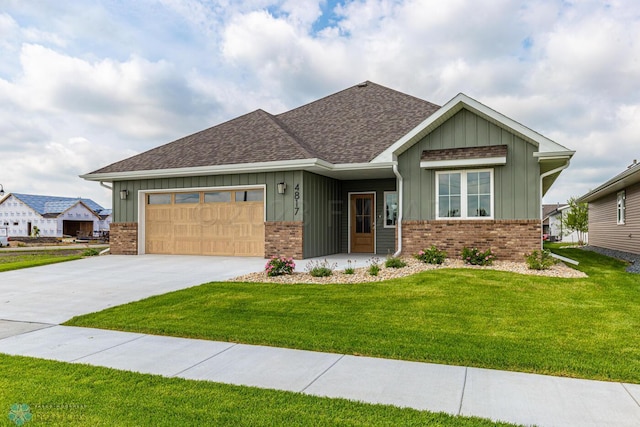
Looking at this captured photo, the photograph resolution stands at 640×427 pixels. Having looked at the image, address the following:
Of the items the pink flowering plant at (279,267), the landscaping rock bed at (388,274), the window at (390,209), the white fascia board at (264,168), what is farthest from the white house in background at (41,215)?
the landscaping rock bed at (388,274)

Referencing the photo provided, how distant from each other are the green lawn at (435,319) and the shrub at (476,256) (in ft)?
6.02

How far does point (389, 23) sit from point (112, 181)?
1149 centimetres

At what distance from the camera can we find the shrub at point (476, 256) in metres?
10.2

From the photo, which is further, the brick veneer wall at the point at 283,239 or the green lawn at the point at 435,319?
the brick veneer wall at the point at 283,239

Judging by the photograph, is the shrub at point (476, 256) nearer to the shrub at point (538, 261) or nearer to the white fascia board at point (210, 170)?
the shrub at point (538, 261)

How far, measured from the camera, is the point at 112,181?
15.5 metres

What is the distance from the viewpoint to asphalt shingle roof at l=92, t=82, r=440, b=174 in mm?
13344

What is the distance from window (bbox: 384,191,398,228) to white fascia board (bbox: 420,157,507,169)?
3078 millimetres

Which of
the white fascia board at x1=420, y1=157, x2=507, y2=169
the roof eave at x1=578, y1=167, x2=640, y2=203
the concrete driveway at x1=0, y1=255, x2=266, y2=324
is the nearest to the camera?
the concrete driveway at x1=0, y1=255, x2=266, y2=324

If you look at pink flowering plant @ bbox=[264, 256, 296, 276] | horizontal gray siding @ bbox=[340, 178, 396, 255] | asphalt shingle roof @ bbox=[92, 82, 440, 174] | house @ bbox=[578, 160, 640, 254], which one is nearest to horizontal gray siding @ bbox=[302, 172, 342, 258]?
horizontal gray siding @ bbox=[340, 178, 396, 255]

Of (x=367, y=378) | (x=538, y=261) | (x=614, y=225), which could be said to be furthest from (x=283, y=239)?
(x=614, y=225)

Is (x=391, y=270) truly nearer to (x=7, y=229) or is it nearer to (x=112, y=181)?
(x=112, y=181)

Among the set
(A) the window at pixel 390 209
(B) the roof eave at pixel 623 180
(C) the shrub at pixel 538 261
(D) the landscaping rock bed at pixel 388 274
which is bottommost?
(D) the landscaping rock bed at pixel 388 274

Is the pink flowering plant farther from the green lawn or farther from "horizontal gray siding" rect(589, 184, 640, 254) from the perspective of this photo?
"horizontal gray siding" rect(589, 184, 640, 254)
